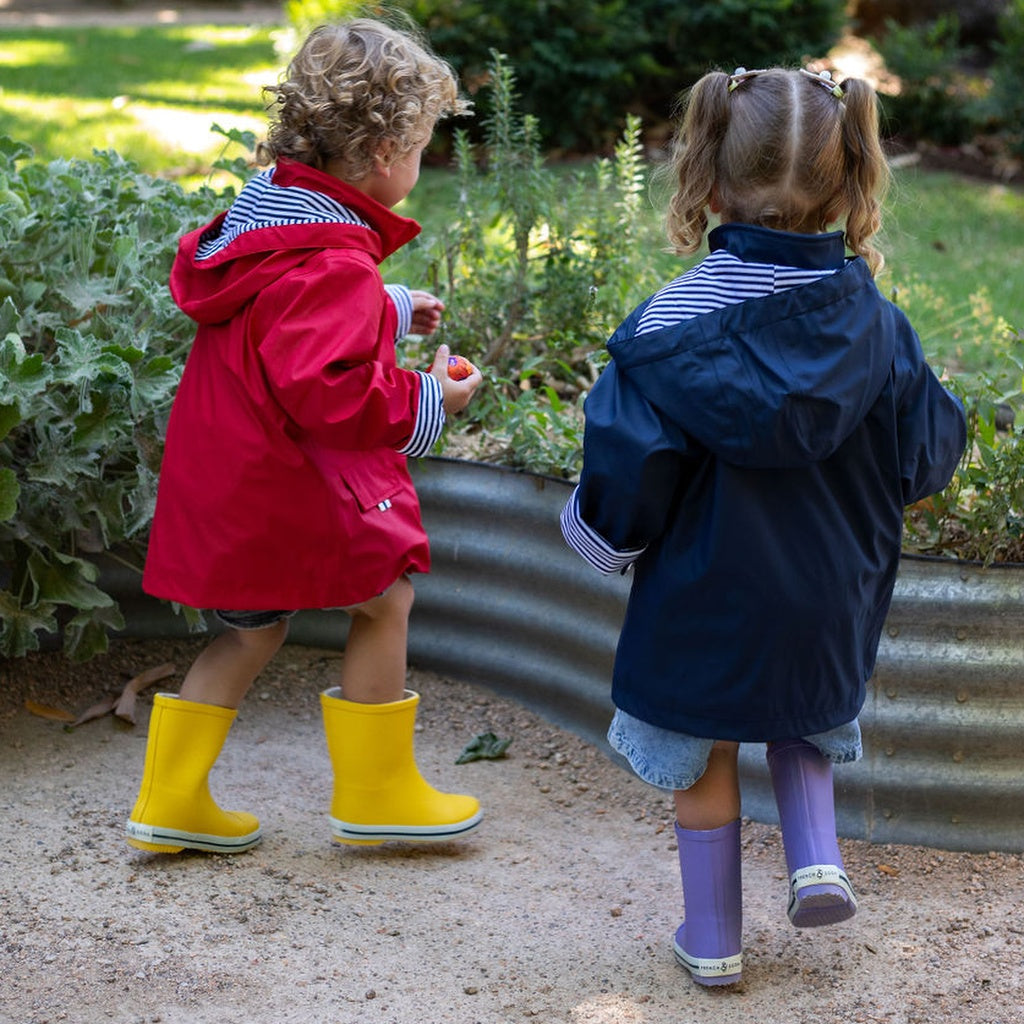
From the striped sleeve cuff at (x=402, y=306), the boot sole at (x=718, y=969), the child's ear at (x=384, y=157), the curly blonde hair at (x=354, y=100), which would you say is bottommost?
the boot sole at (x=718, y=969)

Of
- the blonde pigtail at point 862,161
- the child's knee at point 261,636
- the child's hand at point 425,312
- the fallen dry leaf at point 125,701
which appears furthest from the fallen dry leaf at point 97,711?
the blonde pigtail at point 862,161

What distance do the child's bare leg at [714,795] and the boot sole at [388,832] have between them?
63cm

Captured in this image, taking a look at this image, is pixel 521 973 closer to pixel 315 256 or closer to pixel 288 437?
pixel 288 437

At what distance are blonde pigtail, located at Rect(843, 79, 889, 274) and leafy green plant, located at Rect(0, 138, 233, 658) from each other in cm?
143

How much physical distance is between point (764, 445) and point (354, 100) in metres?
0.98

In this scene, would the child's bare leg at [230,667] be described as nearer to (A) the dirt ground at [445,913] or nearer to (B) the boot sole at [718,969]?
(A) the dirt ground at [445,913]

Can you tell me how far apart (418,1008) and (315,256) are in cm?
126

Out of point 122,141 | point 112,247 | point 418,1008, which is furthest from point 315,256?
point 122,141

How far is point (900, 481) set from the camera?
7.38 feet

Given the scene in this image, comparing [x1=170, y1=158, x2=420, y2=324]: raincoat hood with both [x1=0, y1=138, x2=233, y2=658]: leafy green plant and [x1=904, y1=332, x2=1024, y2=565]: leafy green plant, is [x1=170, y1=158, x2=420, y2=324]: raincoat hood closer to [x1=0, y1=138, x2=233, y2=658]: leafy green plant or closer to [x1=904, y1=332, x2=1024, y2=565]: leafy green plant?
[x1=0, y1=138, x2=233, y2=658]: leafy green plant

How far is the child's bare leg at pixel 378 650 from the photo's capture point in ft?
9.06

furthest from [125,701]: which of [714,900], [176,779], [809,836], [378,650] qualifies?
[809,836]

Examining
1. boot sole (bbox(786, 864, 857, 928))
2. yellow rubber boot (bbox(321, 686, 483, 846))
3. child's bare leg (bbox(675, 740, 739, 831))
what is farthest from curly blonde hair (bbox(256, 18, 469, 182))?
boot sole (bbox(786, 864, 857, 928))

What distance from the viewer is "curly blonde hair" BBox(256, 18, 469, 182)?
8.24 feet
